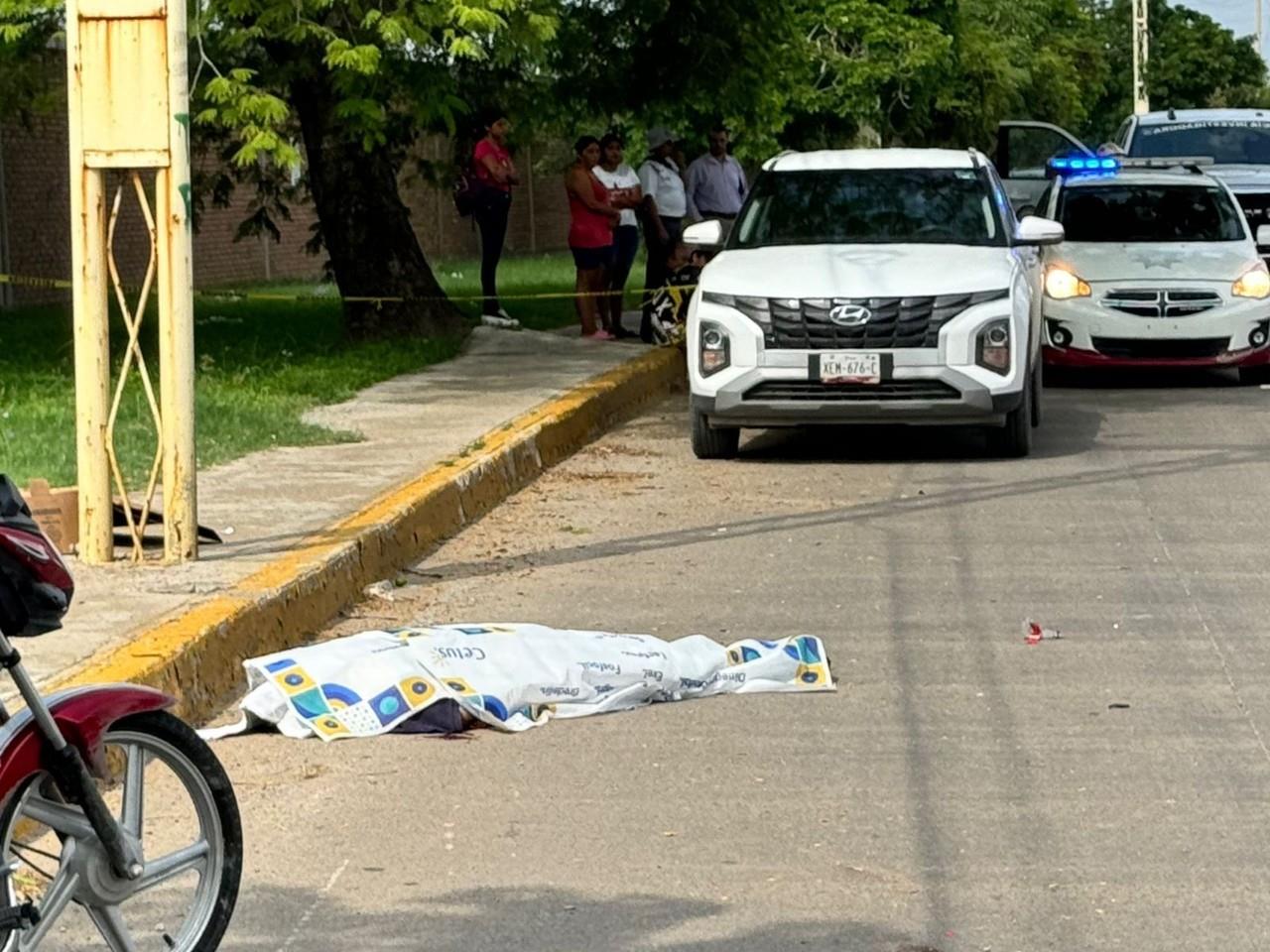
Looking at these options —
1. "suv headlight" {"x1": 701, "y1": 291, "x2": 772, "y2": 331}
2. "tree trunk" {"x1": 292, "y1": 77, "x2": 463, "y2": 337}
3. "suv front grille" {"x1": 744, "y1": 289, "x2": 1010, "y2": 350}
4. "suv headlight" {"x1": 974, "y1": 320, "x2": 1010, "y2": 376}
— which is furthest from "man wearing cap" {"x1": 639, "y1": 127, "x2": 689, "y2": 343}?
"suv headlight" {"x1": 974, "y1": 320, "x2": 1010, "y2": 376}

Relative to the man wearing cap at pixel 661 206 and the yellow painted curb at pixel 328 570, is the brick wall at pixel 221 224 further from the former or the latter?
the yellow painted curb at pixel 328 570

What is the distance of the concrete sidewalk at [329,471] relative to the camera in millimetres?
7953

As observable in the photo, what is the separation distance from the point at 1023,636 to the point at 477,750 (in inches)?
94.6

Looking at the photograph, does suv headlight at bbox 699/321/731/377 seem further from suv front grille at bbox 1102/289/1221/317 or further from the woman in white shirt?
the woman in white shirt

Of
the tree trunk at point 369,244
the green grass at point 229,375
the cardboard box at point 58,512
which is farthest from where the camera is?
the tree trunk at point 369,244

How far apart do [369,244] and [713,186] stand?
13.0 feet

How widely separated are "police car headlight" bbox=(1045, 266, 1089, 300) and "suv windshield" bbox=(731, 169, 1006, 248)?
95.4 inches

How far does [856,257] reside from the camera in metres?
13.6

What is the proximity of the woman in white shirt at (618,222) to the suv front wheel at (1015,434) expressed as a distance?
655cm

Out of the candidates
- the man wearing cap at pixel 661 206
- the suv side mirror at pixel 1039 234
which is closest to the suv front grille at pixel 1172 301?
the suv side mirror at pixel 1039 234

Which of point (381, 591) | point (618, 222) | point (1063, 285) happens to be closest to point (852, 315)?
point (381, 591)

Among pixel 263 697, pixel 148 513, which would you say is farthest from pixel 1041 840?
pixel 148 513

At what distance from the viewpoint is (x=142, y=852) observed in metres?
4.67

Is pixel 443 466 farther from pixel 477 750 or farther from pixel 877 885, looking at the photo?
pixel 877 885
